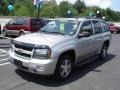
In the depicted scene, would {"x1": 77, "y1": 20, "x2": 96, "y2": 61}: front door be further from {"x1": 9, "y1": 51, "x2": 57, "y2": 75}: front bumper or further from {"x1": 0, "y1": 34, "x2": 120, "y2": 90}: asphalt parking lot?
{"x1": 9, "y1": 51, "x2": 57, "y2": 75}: front bumper

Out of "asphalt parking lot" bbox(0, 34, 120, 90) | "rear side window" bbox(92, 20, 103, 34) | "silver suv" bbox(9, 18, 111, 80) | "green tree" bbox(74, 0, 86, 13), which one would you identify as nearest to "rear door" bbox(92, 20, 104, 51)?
"rear side window" bbox(92, 20, 103, 34)

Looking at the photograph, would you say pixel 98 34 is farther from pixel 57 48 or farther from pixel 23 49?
pixel 23 49

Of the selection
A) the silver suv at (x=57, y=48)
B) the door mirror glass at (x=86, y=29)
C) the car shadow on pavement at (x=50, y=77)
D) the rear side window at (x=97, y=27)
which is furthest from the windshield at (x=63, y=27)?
the rear side window at (x=97, y=27)

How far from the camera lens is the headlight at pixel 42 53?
22.8ft

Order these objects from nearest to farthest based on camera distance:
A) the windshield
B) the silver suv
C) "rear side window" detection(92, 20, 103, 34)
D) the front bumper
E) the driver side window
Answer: the front bumper
the silver suv
the windshield
the driver side window
"rear side window" detection(92, 20, 103, 34)

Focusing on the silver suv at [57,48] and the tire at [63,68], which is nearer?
the silver suv at [57,48]

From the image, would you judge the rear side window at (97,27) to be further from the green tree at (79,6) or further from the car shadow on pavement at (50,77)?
the green tree at (79,6)

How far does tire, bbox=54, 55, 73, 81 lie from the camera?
7.30 metres

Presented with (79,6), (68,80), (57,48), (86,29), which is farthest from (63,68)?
(79,6)

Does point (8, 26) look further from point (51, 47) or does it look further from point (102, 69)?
point (51, 47)

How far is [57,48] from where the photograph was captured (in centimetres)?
717

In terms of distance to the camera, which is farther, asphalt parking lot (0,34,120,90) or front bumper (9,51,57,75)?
asphalt parking lot (0,34,120,90)

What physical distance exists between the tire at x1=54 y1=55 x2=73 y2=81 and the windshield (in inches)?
36.1

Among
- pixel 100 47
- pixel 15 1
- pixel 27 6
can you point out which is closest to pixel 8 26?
pixel 100 47
